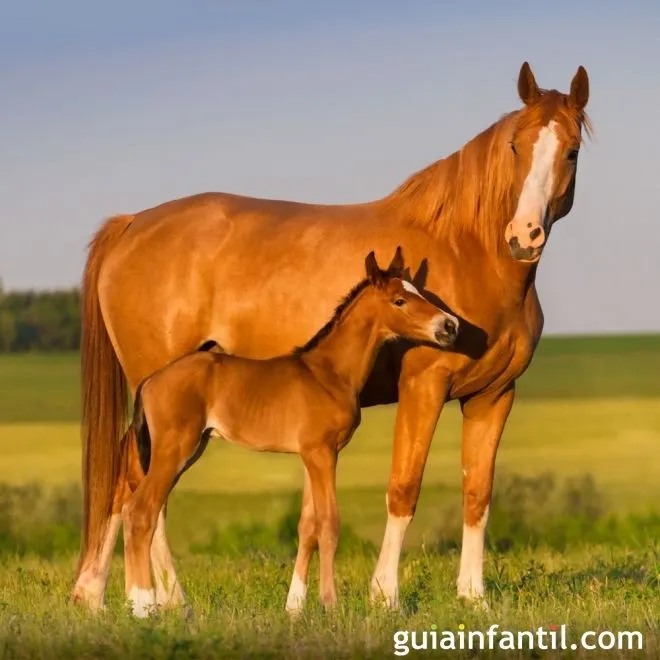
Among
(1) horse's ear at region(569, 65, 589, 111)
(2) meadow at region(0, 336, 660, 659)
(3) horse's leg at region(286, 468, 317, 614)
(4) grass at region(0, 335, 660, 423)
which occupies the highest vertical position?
(1) horse's ear at region(569, 65, 589, 111)

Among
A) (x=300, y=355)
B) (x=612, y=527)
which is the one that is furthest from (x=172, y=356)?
(x=612, y=527)

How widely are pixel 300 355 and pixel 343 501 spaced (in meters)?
10.4

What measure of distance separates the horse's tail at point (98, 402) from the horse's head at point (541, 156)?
2.98 metres

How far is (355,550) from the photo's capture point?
12953 mm

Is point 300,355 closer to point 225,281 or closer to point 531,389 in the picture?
point 225,281

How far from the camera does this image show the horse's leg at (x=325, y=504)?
8.11m

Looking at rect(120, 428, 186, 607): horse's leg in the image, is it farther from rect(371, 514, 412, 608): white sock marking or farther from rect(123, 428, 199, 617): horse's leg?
rect(371, 514, 412, 608): white sock marking

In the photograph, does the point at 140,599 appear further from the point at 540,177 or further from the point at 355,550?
the point at 355,550

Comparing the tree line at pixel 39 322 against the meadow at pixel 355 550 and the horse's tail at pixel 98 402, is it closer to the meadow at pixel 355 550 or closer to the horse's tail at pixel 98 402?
the meadow at pixel 355 550

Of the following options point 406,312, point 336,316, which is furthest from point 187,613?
point 406,312

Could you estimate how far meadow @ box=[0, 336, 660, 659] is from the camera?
7055mm

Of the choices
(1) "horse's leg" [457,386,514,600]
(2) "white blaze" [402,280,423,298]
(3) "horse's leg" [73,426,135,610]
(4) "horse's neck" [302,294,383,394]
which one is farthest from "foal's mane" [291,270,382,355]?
(3) "horse's leg" [73,426,135,610]

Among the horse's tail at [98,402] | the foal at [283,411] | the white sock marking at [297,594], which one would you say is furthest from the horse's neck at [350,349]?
the horse's tail at [98,402]

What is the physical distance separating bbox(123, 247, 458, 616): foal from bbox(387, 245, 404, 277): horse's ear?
0.35 ft
